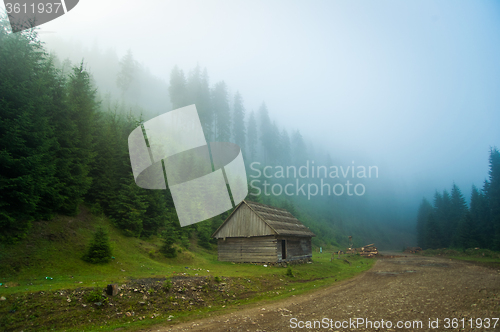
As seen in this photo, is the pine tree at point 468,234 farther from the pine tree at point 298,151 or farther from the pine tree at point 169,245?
the pine tree at point 298,151

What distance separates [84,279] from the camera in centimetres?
1132

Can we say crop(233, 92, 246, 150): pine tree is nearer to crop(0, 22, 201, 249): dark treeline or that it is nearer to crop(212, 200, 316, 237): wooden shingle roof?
crop(212, 200, 316, 237): wooden shingle roof

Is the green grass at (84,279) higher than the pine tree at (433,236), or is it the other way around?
the green grass at (84,279)

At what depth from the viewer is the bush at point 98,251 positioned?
14.2m

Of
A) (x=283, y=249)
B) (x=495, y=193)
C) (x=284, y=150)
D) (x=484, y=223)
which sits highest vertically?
(x=284, y=150)

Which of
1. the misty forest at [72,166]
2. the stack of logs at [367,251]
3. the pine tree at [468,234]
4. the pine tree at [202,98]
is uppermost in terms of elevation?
the pine tree at [202,98]

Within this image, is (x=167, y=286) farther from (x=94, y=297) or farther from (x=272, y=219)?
(x=272, y=219)

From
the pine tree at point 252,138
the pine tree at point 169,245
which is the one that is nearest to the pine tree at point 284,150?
the pine tree at point 252,138

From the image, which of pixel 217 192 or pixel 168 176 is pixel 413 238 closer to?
pixel 217 192

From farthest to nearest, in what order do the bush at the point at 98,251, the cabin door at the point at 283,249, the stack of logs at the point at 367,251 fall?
Answer: the stack of logs at the point at 367,251 → the cabin door at the point at 283,249 → the bush at the point at 98,251

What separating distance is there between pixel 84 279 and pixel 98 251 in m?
3.27

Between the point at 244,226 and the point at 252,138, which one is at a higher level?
the point at 252,138

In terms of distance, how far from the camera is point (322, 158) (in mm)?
136375

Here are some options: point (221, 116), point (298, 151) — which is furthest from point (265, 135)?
point (298, 151)
